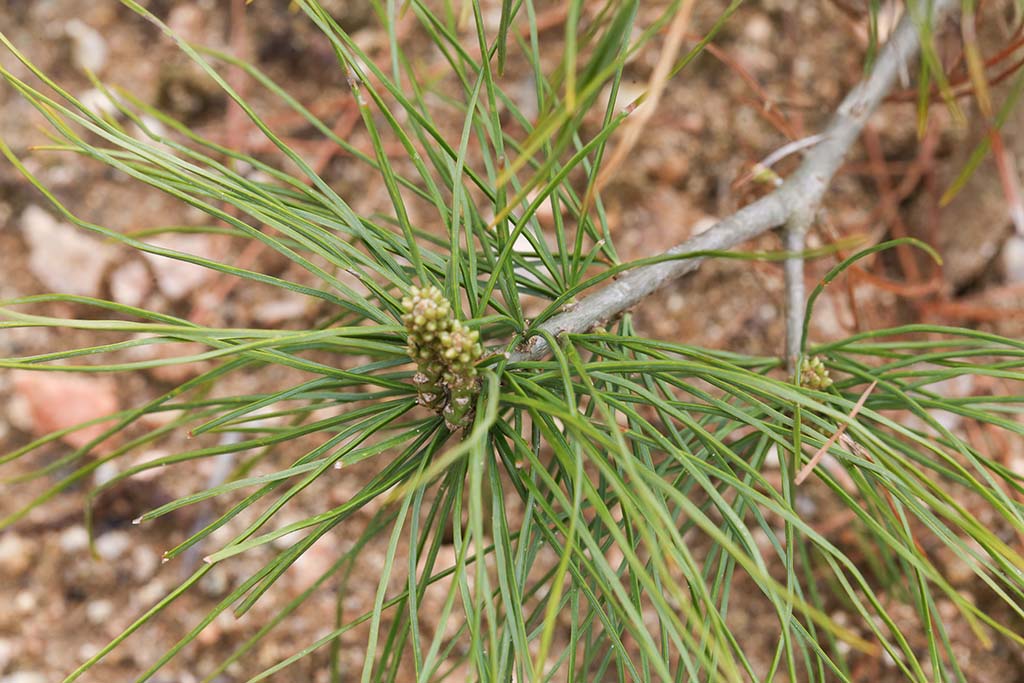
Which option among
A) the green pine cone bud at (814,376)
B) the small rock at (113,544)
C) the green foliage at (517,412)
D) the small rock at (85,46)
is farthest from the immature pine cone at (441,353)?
the small rock at (85,46)

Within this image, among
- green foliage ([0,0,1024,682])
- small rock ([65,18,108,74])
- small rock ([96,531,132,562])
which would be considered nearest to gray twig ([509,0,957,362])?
green foliage ([0,0,1024,682])

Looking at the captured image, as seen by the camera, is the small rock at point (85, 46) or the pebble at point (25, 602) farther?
the small rock at point (85, 46)

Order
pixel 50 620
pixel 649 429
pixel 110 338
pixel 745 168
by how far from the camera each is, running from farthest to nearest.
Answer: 1. pixel 110 338
2. pixel 50 620
3. pixel 745 168
4. pixel 649 429

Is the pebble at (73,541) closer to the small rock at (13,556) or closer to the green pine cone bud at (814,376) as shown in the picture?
the small rock at (13,556)

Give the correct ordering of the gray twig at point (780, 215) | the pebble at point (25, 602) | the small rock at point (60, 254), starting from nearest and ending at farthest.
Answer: the gray twig at point (780, 215) < the pebble at point (25, 602) < the small rock at point (60, 254)

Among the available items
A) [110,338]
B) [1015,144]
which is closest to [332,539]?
[110,338]

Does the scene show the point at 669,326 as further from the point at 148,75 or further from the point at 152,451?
the point at 148,75

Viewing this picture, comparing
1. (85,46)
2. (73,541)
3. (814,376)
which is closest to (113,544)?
(73,541)
